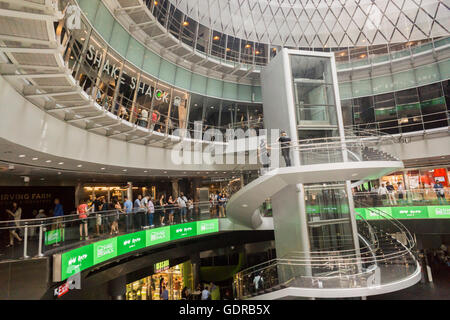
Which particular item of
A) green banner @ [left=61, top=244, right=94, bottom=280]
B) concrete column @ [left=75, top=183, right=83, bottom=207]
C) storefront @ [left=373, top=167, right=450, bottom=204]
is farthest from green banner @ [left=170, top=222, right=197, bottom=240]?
storefront @ [left=373, top=167, right=450, bottom=204]

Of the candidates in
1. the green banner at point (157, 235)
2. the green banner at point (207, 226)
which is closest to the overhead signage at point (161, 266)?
the green banner at point (207, 226)

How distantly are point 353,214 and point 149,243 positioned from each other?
434 inches

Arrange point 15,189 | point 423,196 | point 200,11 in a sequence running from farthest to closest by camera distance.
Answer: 1. point 200,11
2. point 15,189
3. point 423,196

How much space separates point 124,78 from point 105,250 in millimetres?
9451

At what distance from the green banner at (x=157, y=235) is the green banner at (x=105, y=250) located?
101 inches

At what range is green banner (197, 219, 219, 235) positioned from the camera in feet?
60.1

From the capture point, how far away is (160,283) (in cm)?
2025

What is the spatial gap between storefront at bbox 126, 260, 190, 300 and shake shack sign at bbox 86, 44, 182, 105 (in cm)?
1197

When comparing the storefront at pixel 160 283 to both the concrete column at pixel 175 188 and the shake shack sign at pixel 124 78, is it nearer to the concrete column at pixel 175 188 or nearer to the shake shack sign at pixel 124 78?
the concrete column at pixel 175 188

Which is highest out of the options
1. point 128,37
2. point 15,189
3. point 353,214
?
point 128,37

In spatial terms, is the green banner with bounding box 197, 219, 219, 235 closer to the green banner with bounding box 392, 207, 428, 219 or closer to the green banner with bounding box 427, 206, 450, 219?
the green banner with bounding box 392, 207, 428, 219

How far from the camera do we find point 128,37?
15.4 m
